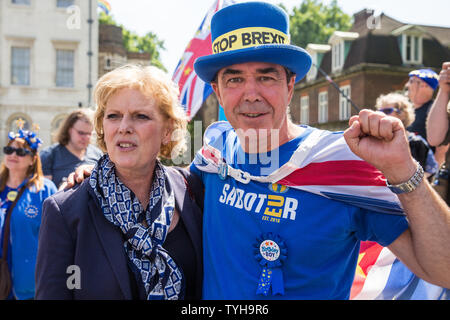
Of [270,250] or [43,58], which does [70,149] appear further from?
[43,58]

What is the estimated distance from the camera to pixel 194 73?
185 inches

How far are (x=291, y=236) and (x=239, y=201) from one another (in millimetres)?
318

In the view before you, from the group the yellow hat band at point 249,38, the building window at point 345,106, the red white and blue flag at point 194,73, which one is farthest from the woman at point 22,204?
the building window at point 345,106

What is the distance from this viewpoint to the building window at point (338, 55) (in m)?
23.7

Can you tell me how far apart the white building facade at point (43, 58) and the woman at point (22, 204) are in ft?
48.9

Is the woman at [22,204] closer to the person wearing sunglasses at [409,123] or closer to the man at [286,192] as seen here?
the man at [286,192]

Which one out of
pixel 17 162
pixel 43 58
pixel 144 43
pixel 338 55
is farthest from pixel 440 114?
pixel 144 43

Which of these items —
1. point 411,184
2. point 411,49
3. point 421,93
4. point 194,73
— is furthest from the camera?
point 411,49

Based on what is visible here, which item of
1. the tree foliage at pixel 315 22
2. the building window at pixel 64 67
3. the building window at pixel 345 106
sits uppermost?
the tree foliage at pixel 315 22
